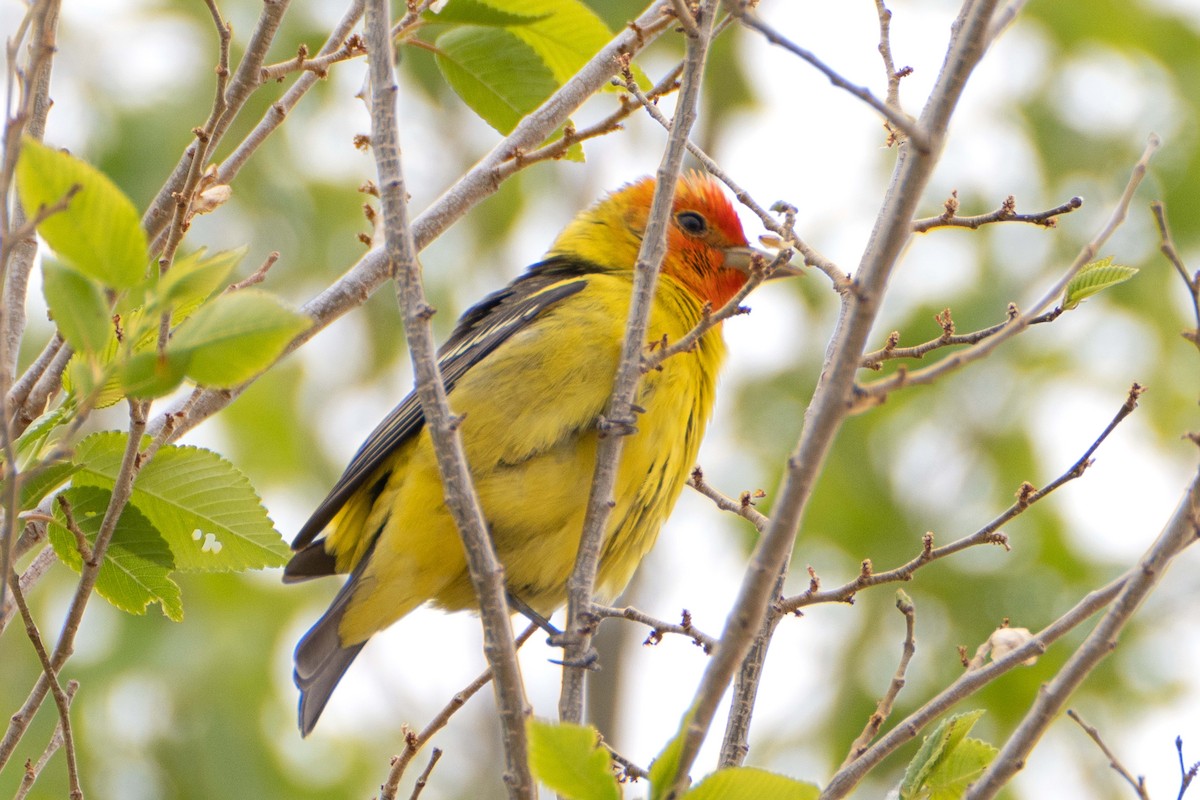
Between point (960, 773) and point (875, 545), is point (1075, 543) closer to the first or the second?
point (875, 545)

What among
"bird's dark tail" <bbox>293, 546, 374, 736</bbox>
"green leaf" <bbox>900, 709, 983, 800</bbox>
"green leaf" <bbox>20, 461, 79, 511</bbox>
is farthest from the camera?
"bird's dark tail" <bbox>293, 546, 374, 736</bbox>

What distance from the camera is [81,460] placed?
2803 millimetres

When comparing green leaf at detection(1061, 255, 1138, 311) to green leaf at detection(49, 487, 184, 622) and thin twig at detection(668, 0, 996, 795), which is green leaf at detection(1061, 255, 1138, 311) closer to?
thin twig at detection(668, 0, 996, 795)

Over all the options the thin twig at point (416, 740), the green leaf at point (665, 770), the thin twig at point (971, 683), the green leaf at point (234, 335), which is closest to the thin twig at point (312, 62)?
the green leaf at point (234, 335)

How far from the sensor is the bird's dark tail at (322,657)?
425 centimetres

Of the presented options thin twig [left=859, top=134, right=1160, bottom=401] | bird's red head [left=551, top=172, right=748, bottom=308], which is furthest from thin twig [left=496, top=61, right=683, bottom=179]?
bird's red head [left=551, top=172, right=748, bottom=308]

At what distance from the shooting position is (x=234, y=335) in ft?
6.68

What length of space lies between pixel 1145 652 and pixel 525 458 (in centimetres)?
460

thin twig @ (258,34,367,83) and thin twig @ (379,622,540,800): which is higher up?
thin twig @ (258,34,367,83)

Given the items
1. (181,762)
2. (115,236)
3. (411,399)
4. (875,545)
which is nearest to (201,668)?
(181,762)

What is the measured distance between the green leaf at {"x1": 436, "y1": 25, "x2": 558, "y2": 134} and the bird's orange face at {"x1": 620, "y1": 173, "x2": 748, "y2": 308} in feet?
4.36

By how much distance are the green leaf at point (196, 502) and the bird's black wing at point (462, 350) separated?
38.9 inches

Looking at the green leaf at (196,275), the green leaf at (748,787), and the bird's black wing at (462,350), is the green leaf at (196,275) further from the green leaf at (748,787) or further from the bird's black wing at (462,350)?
the bird's black wing at (462,350)

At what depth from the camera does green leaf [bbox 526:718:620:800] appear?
80.9 inches
